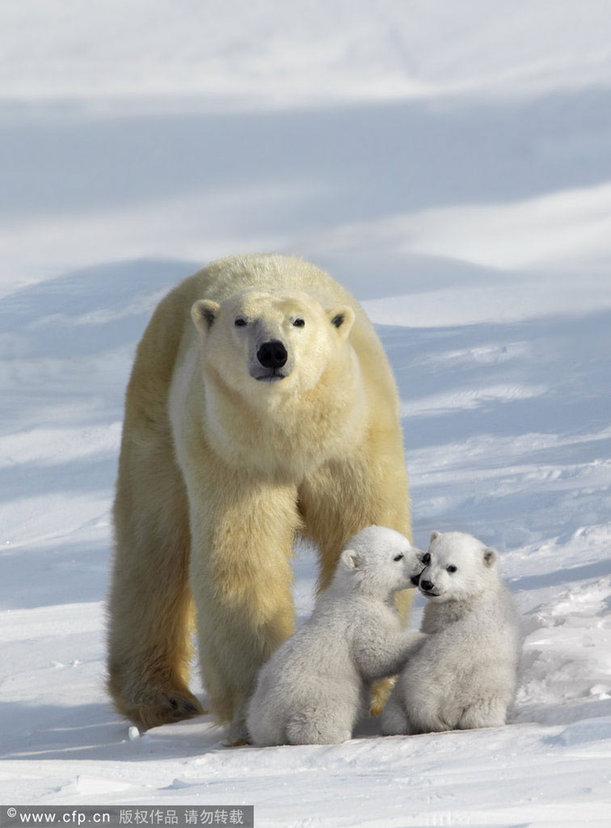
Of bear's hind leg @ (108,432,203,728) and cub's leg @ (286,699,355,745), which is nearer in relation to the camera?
cub's leg @ (286,699,355,745)

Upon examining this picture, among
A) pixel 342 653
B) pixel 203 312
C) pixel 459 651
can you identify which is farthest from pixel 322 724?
pixel 203 312

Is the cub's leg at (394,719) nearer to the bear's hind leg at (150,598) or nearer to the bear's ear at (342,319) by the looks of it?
the bear's ear at (342,319)

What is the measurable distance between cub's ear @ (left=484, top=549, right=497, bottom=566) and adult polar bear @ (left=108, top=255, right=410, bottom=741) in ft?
2.42

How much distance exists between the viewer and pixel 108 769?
4.65 metres

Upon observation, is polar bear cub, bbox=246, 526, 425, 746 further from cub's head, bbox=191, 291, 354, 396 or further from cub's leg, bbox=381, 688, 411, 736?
cub's head, bbox=191, 291, 354, 396

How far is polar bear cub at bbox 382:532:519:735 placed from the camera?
495 centimetres

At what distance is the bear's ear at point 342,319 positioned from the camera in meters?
5.45

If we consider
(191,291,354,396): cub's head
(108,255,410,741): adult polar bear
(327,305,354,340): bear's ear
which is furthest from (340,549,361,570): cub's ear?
(327,305,354,340): bear's ear

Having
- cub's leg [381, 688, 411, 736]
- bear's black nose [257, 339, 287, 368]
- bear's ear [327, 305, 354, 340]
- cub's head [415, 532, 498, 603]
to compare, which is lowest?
cub's leg [381, 688, 411, 736]

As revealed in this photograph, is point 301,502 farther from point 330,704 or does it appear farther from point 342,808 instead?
point 342,808

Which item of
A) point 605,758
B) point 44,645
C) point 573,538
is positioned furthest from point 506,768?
point 573,538

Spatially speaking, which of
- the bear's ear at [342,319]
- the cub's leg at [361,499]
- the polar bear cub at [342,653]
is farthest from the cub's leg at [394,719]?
the bear's ear at [342,319]

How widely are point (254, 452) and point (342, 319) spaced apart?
0.75 metres

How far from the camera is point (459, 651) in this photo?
16.3 feet
